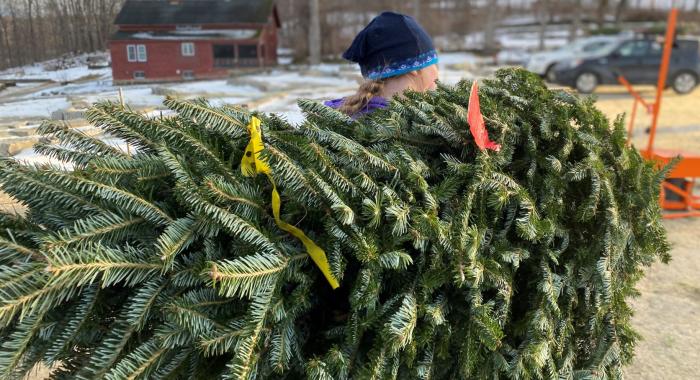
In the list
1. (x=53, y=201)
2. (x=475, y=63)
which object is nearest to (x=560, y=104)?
(x=53, y=201)

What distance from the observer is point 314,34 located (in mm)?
4910

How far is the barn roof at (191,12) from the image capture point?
2877 millimetres

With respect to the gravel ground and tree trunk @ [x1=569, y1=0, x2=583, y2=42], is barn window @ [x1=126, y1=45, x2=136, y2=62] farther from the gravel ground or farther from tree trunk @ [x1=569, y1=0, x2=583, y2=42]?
tree trunk @ [x1=569, y1=0, x2=583, y2=42]

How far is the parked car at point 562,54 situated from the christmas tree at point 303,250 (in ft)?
49.1

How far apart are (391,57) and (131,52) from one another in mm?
1501

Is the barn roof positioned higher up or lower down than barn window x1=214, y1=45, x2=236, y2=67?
higher up

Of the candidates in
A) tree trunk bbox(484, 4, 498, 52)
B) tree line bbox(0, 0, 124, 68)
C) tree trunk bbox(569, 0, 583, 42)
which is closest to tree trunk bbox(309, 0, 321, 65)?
tree line bbox(0, 0, 124, 68)

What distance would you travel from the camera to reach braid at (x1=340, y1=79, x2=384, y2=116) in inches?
80.6

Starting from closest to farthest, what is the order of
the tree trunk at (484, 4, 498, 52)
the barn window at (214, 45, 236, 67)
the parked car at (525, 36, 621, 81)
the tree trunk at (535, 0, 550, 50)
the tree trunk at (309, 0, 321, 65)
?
1. the barn window at (214, 45, 236, 67)
2. the tree trunk at (309, 0, 321, 65)
3. the tree trunk at (484, 4, 498, 52)
4. the parked car at (525, 36, 621, 81)
5. the tree trunk at (535, 0, 550, 50)

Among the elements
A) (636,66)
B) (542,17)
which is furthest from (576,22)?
(636,66)

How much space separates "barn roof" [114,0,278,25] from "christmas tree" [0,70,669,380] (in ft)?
4.84

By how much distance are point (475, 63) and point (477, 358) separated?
48.1ft

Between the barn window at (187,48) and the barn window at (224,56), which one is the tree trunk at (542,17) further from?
the barn window at (187,48)

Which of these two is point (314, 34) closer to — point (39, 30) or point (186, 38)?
point (186, 38)
